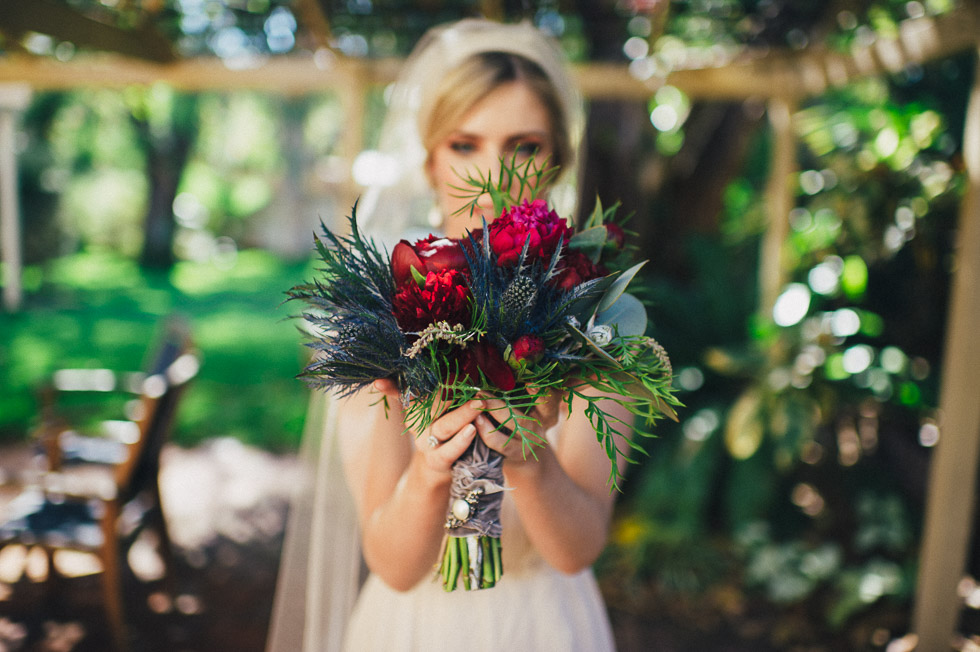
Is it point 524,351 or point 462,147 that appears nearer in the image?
point 524,351

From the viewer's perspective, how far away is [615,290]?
1011 mm

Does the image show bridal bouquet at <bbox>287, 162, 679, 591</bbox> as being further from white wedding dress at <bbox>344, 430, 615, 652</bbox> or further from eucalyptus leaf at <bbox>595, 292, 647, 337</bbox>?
white wedding dress at <bbox>344, 430, 615, 652</bbox>

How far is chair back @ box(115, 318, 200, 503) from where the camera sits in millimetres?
3402

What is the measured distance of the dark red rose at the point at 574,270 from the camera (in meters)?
1.00

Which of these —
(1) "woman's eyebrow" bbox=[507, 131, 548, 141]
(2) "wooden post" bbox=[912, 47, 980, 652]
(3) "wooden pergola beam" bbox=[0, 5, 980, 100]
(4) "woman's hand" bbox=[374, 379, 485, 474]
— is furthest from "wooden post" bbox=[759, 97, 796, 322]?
(4) "woman's hand" bbox=[374, 379, 485, 474]

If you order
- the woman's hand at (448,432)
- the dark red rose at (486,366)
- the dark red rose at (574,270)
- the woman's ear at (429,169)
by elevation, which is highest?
the woman's ear at (429,169)

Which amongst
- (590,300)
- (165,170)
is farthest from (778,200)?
(165,170)

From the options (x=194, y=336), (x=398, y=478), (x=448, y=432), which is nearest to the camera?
(x=448, y=432)

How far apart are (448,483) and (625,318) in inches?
16.4

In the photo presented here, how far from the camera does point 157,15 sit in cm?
388

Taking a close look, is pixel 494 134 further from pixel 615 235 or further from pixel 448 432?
pixel 448 432

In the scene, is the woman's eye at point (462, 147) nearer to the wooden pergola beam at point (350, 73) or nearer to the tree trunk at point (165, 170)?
the wooden pergola beam at point (350, 73)

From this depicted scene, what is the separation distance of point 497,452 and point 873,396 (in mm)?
3639

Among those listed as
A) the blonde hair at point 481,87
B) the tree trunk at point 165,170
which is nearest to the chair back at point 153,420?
the blonde hair at point 481,87
